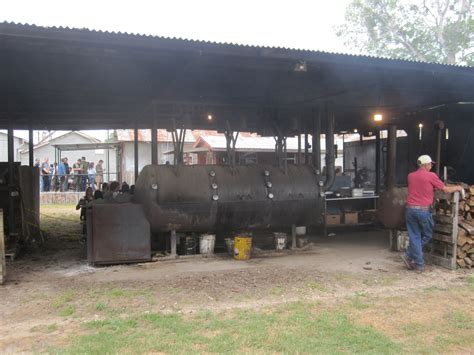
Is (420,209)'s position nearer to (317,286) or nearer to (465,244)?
(465,244)

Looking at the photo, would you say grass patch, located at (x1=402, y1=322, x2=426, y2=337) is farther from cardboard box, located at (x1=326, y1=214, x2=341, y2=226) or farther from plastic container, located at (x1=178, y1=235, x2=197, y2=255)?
cardboard box, located at (x1=326, y1=214, x2=341, y2=226)

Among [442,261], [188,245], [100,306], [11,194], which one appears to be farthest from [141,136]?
[100,306]

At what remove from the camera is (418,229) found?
278 inches

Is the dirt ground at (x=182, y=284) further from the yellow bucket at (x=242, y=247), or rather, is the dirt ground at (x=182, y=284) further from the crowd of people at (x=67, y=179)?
the crowd of people at (x=67, y=179)

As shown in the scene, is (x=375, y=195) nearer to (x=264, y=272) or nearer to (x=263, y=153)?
(x=264, y=272)

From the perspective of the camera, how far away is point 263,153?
22.1 m

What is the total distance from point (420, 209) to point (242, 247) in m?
3.15

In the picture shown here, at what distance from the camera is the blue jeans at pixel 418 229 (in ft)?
22.8

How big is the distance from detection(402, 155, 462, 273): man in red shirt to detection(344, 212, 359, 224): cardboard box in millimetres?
4193

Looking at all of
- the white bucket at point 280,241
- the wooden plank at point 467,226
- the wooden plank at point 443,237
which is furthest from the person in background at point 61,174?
the wooden plank at point 467,226

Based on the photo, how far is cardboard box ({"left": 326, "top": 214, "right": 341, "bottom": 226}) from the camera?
36.7 feet

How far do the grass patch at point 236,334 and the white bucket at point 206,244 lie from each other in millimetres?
3338

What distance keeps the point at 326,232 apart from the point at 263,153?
11.4 metres

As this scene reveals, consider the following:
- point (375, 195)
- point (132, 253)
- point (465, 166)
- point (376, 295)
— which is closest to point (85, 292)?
point (132, 253)
